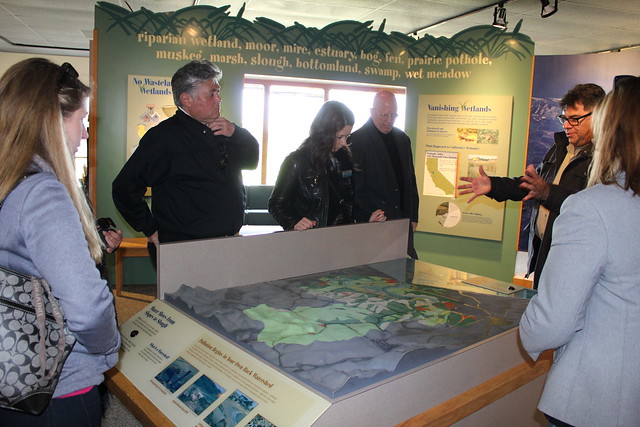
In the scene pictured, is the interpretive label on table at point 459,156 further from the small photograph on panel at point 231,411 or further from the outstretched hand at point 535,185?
the small photograph on panel at point 231,411

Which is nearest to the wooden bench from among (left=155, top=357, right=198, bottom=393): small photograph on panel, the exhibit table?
the exhibit table

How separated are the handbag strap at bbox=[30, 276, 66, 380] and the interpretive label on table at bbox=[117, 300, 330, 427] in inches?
17.4

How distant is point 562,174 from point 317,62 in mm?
2839

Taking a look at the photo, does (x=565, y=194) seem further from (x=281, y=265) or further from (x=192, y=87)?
(x=192, y=87)

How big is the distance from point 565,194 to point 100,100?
3.95 m

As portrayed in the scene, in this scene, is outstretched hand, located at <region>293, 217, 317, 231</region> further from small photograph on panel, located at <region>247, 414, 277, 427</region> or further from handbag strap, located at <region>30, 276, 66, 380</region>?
handbag strap, located at <region>30, 276, 66, 380</region>

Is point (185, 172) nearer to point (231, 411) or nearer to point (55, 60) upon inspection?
point (231, 411)

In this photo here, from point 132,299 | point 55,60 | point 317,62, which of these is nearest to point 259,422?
point 132,299

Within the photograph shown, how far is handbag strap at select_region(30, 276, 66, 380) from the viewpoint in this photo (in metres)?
1.03

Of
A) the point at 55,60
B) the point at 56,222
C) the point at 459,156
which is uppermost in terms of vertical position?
the point at 55,60

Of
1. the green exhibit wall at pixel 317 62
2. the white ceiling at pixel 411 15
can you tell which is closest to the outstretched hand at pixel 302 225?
the green exhibit wall at pixel 317 62

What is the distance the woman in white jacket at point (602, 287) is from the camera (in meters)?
1.17

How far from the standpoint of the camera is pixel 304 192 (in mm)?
2986

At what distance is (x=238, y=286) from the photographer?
219 cm
